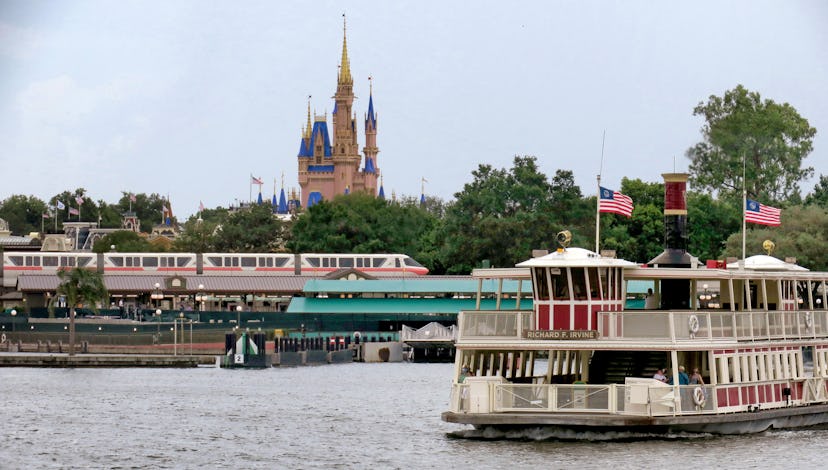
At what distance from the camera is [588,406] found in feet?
152

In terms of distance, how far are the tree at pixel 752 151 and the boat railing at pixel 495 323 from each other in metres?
110

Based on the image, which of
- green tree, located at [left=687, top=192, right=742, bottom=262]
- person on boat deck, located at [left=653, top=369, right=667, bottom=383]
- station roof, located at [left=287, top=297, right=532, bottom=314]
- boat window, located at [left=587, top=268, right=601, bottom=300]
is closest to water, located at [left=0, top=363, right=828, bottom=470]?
person on boat deck, located at [left=653, top=369, right=667, bottom=383]

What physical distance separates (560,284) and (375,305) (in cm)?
10098

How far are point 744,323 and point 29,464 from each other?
68.9 ft

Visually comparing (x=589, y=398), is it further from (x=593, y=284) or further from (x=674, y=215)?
(x=674, y=215)

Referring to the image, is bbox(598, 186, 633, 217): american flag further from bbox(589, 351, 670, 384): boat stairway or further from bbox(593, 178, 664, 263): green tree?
bbox(593, 178, 664, 263): green tree

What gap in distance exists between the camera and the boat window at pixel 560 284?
47.8 metres

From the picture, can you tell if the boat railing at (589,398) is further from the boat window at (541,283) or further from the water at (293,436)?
the boat window at (541,283)

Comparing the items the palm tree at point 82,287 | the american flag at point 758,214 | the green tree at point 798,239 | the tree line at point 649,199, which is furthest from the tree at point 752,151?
the american flag at point 758,214

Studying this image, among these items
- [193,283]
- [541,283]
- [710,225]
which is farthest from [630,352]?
[193,283]

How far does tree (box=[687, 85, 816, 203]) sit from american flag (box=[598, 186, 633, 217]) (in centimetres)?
9900

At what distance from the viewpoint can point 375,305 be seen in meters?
148

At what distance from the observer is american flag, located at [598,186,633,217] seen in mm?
57156

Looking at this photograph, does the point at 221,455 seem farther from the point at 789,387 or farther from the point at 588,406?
the point at 789,387
